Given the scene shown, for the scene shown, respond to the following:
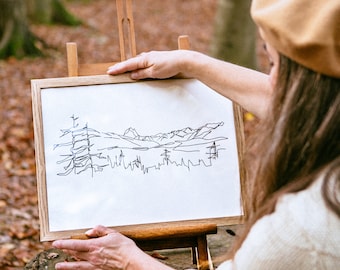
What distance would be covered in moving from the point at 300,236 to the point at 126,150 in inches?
42.1

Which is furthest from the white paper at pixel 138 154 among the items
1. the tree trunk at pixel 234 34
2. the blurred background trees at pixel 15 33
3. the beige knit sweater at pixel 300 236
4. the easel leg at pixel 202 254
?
the blurred background trees at pixel 15 33

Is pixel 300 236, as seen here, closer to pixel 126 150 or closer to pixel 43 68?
pixel 126 150

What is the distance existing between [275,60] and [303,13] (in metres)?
A: 0.18

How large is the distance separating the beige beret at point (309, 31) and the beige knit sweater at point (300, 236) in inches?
10.4

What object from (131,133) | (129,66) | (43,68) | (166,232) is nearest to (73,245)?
(166,232)

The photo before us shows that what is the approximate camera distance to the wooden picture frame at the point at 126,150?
2355 mm

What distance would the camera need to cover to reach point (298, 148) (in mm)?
1519

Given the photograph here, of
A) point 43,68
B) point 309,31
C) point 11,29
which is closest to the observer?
point 309,31

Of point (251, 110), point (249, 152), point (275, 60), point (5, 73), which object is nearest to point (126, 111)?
point (251, 110)

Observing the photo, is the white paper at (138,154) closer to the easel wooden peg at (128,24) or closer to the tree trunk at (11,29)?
the easel wooden peg at (128,24)

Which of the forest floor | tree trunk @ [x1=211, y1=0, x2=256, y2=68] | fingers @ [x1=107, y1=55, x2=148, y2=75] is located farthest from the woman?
tree trunk @ [x1=211, y1=0, x2=256, y2=68]

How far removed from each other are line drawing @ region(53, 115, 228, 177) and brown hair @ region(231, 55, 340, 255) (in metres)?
0.84

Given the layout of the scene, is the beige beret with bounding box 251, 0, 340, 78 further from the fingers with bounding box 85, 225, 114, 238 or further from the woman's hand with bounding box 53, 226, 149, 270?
the fingers with bounding box 85, 225, 114, 238

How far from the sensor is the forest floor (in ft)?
13.2
